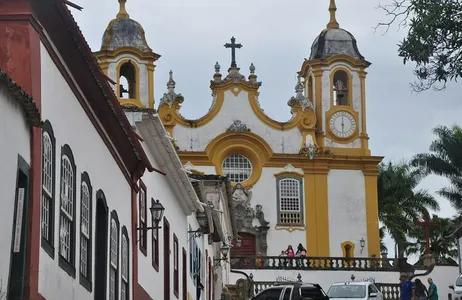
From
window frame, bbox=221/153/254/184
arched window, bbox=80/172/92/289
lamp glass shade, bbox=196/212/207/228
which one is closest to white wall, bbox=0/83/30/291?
arched window, bbox=80/172/92/289

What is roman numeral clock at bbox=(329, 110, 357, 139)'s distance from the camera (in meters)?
63.6

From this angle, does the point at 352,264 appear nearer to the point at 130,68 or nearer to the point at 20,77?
the point at 130,68

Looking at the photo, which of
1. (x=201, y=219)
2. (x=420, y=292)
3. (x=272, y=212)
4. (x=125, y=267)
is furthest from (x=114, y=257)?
(x=272, y=212)

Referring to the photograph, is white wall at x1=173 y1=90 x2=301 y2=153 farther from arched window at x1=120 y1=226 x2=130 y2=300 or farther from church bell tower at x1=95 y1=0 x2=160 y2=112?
arched window at x1=120 y1=226 x2=130 y2=300

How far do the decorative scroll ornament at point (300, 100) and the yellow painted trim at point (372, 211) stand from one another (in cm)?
435

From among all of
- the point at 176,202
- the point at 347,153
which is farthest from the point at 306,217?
the point at 176,202

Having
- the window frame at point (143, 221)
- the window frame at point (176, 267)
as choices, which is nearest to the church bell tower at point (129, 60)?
the window frame at point (176, 267)

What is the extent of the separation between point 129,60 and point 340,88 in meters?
10.6

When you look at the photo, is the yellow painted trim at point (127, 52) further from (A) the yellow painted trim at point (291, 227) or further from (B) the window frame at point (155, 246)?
(B) the window frame at point (155, 246)

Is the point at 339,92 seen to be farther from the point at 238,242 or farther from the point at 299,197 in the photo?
the point at 238,242

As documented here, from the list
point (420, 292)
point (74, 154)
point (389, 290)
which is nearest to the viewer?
point (74, 154)

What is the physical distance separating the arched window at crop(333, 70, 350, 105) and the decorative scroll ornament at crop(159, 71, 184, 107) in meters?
7.76

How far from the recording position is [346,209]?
2441 inches

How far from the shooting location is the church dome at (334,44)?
6456 centimetres
